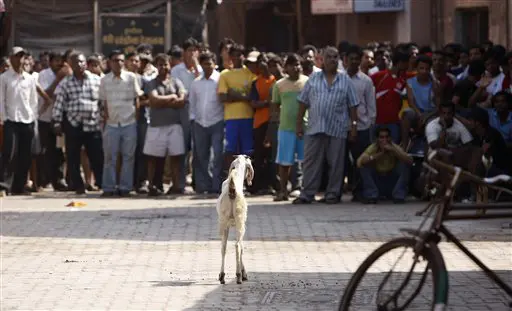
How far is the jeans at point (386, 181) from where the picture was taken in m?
18.5

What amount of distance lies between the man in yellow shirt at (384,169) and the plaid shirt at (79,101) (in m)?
4.65

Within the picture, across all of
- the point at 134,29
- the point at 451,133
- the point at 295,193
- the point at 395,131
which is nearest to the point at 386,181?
the point at 395,131

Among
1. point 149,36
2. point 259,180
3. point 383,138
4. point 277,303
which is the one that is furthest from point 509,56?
point 149,36

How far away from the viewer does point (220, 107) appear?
797 inches

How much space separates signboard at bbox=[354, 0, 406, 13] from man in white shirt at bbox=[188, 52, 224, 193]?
10342 millimetres

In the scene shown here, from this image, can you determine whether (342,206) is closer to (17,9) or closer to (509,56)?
(509,56)

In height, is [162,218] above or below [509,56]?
below

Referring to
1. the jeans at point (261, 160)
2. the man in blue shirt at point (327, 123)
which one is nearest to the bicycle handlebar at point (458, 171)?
the man in blue shirt at point (327, 123)

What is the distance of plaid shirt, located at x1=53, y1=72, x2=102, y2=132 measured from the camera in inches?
815

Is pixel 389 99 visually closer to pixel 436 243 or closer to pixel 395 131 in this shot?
pixel 395 131

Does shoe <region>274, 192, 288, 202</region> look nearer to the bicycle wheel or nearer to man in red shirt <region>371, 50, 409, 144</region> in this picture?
man in red shirt <region>371, 50, 409, 144</region>

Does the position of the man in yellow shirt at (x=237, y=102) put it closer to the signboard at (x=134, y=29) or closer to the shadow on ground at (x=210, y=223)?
the shadow on ground at (x=210, y=223)

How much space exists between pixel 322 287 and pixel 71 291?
76.1 inches

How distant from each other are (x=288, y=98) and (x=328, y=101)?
84cm
